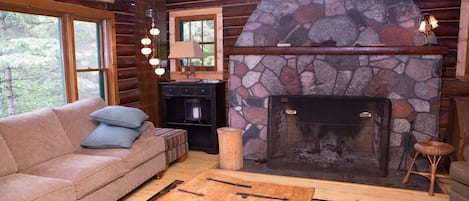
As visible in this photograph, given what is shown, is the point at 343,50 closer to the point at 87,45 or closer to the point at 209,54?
Answer: the point at 209,54

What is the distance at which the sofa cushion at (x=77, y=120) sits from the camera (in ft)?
10.9

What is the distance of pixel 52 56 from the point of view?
376 cm

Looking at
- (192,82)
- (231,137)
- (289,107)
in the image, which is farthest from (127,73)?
(289,107)

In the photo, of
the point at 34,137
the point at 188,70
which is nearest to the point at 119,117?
the point at 34,137

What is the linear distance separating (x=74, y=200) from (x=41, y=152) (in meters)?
0.70

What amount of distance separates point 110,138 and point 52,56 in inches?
49.2

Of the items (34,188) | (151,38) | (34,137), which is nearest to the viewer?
(34,188)

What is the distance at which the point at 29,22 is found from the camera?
3.50 metres

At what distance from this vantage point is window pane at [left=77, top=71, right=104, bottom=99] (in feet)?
13.5

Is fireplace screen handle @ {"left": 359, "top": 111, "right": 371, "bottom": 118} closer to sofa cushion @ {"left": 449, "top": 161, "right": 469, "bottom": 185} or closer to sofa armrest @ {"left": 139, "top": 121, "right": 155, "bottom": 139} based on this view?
sofa cushion @ {"left": 449, "top": 161, "right": 469, "bottom": 185}

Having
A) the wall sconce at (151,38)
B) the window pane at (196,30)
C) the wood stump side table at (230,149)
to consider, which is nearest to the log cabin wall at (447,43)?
the wood stump side table at (230,149)

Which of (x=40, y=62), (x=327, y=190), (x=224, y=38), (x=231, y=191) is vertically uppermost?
(x=224, y=38)

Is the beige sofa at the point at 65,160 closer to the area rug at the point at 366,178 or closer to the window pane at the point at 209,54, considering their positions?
the area rug at the point at 366,178

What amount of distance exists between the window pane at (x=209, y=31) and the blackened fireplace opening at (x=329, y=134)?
1465 millimetres
